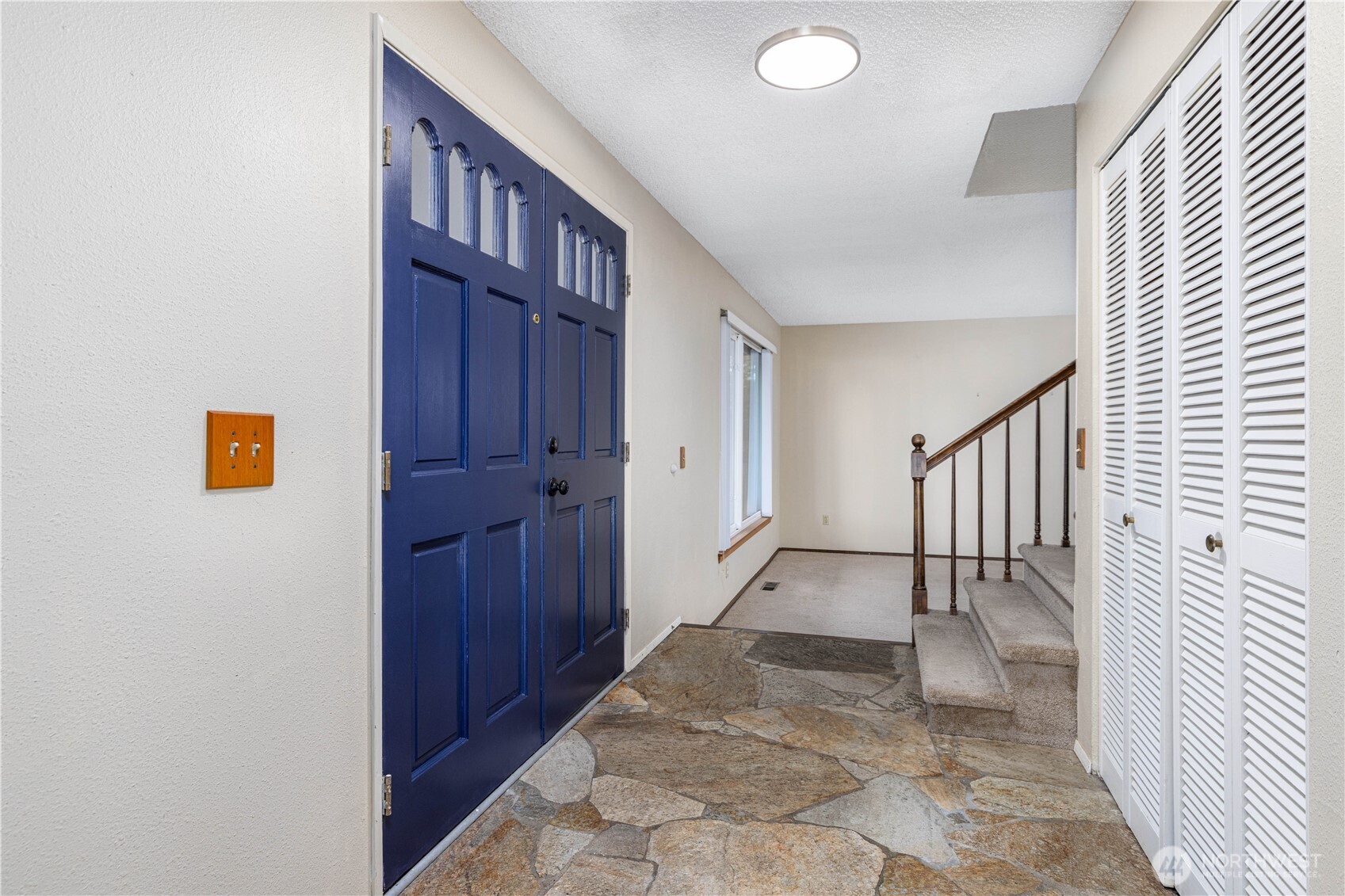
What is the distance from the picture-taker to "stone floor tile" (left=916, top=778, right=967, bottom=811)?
195 centimetres

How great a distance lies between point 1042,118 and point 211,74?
2.44 metres

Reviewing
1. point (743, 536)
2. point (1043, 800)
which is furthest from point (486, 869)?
point (743, 536)

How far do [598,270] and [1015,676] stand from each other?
2.02 metres

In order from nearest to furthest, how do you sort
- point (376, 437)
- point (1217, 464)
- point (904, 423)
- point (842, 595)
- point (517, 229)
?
1. point (1217, 464)
2. point (376, 437)
3. point (517, 229)
4. point (842, 595)
5. point (904, 423)

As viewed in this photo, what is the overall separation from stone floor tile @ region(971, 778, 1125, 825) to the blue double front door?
4.34ft

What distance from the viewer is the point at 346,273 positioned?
4.78 ft

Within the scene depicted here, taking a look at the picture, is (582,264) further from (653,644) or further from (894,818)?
(894,818)

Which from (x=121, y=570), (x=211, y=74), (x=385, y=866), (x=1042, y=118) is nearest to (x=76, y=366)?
(x=121, y=570)

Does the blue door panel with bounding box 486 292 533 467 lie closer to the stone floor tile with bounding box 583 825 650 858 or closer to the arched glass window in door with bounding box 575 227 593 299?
the arched glass window in door with bounding box 575 227 593 299

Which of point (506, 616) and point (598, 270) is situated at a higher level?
point (598, 270)

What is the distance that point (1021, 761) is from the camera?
2209 mm

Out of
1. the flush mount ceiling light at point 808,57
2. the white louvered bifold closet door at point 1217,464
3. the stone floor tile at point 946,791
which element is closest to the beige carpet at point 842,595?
the stone floor tile at point 946,791

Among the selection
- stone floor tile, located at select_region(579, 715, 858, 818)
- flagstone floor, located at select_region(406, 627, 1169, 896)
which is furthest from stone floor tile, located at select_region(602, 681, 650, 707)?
stone floor tile, located at select_region(579, 715, 858, 818)

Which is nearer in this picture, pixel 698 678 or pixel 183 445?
pixel 183 445
